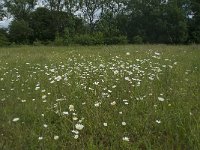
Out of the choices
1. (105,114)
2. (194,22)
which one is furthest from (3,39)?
(105,114)

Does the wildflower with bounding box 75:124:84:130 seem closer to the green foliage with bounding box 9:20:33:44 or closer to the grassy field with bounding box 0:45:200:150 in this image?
the grassy field with bounding box 0:45:200:150

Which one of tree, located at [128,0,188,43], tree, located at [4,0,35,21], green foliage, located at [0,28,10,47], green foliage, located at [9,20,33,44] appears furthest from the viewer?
tree, located at [4,0,35,21]

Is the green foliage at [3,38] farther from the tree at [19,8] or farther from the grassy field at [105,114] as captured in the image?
the grassy field at [105,114]

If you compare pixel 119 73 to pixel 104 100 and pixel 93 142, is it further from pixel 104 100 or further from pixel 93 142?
pixel 93 142

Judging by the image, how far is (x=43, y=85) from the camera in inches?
259

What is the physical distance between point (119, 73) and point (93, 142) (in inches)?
125

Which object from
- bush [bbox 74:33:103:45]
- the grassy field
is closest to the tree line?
bush [bbox 74:33:103:45]

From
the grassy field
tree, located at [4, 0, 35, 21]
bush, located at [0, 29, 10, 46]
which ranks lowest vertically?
bush, located at [0, 29, 10, 46]

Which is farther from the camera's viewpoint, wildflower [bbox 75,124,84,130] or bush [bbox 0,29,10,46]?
bush [bbox 0,29,10,46]

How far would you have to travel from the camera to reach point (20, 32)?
41719 millimetres

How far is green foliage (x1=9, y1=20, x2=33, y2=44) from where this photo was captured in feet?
136

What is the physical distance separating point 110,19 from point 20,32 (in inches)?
580

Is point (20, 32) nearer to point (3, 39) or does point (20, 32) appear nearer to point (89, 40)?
point (3, 39)

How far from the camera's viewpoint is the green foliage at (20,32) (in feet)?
136
